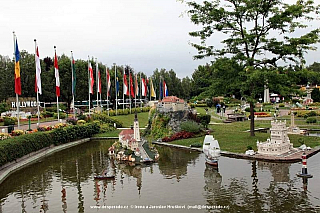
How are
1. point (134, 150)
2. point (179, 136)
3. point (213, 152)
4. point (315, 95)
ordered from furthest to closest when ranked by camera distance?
point (315, 95) → point (179, 136) → point (134, 150) → point (213, 152)

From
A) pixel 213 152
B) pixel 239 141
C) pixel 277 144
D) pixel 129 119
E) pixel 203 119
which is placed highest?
pixel 203 119

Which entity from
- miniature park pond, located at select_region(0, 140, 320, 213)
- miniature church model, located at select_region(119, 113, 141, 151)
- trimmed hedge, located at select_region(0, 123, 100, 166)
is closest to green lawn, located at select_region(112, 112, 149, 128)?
trimmed hedge, located at select_region(0, 123, 100, 166)

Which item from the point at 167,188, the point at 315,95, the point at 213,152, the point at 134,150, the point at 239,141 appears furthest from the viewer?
the point at 315,95

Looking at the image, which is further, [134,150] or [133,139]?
[133,139]

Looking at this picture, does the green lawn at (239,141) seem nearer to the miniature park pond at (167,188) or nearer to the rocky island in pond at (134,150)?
the miniature park pond at (167,188)

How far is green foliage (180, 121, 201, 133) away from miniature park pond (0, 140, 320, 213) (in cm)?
878

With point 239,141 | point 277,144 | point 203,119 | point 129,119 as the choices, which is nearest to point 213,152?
point 277,144

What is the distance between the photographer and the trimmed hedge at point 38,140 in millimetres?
19353

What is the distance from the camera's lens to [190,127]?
30.0 metres

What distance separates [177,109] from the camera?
3172cm

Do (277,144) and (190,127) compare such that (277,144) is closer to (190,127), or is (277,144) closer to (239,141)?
(239,141)

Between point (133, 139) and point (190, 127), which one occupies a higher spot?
point (190, 127)

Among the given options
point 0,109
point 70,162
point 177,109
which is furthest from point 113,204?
point 0,109

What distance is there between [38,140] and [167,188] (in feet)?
45.7
